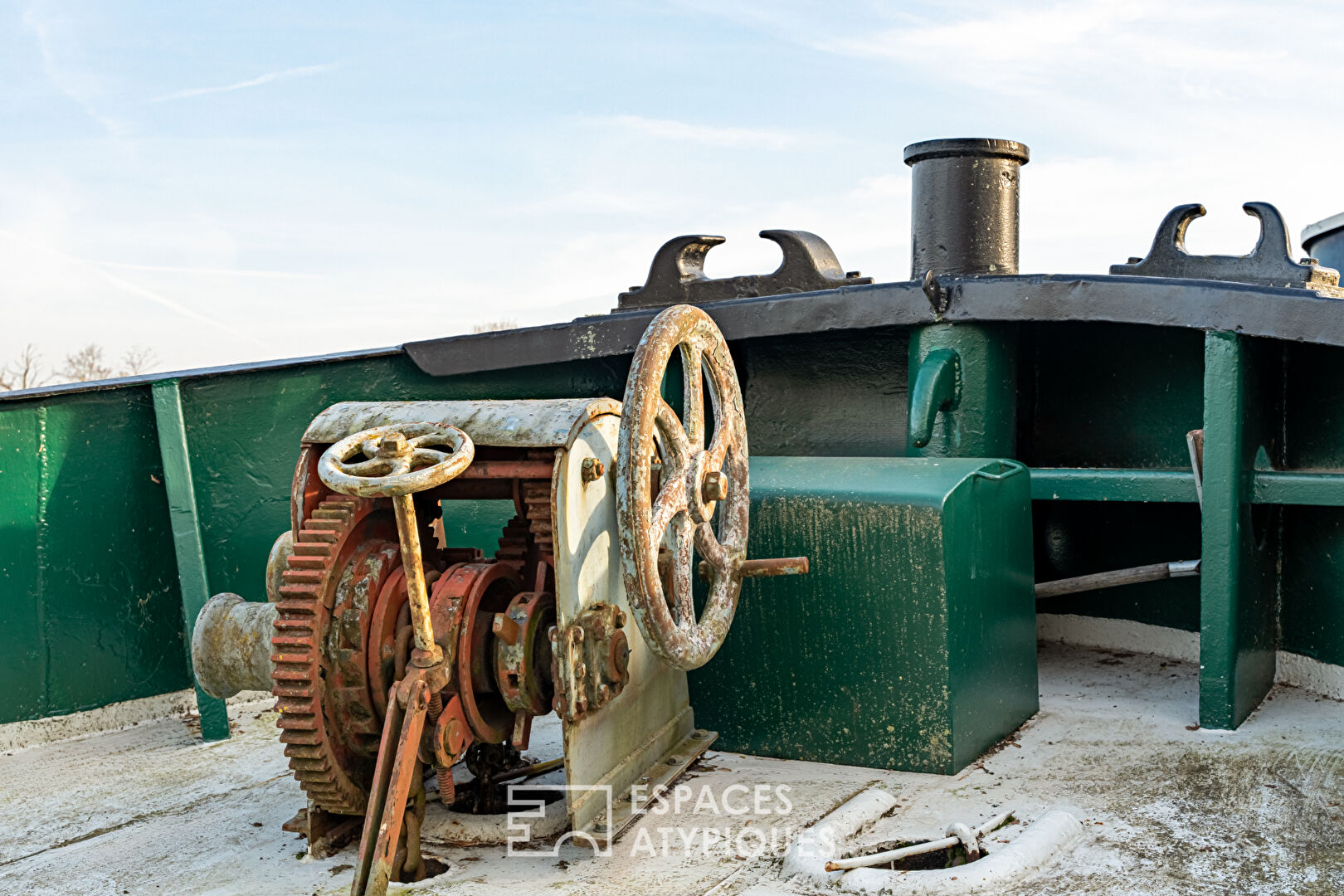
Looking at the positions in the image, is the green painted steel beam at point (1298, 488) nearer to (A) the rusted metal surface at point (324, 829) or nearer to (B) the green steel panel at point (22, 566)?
(A) the rusted metal surface at point (324, 829)

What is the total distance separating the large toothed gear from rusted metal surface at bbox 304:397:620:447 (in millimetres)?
182

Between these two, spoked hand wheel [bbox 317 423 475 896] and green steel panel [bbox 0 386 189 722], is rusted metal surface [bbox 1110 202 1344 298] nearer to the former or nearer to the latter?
spoked hand wheel [bbox 317 423 475 896]

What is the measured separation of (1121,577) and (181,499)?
124 inches

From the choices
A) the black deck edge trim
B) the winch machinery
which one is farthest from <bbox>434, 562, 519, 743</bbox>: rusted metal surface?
the black deck edge trim

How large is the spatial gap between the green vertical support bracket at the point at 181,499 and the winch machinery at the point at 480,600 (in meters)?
1.27

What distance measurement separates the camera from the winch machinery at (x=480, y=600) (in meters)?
2.59

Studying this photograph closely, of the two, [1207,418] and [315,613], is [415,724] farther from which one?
[1207,418]

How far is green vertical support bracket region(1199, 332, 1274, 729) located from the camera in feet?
11.7

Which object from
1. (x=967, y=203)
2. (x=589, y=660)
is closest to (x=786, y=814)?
(x=589, y=660)

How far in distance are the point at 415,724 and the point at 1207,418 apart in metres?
2.39

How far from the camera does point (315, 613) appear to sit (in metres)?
2.63

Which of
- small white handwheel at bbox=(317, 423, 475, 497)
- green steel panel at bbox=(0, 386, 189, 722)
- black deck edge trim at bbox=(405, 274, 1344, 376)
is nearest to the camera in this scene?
small white handwheel at bbox=(317, 423, 475, 497)

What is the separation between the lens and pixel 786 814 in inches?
116

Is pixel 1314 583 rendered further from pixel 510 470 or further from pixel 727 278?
pixel 510 470
